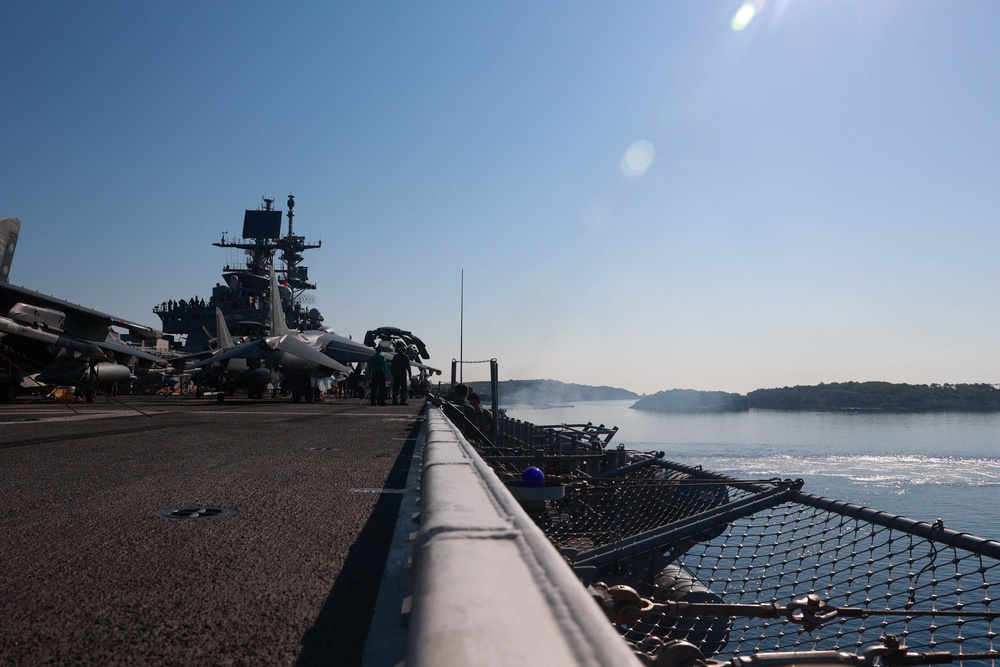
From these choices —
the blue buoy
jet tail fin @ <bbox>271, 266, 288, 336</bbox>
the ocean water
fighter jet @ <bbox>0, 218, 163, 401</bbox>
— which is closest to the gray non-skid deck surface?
the blue buoy

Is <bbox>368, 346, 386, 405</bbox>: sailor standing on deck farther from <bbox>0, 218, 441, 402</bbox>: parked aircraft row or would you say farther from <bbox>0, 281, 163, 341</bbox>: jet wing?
<bbox>0, 281, 163, 341</bbox>: jet wing

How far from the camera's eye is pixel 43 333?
19688 mm

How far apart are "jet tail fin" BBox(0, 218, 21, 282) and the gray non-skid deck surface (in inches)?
751

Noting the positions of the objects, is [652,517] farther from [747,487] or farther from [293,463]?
[293,463]

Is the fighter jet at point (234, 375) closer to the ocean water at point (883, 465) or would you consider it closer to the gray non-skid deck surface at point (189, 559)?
the gray non-skid deck surface at point (189, 559)

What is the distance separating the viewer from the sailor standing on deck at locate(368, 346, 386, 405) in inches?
968

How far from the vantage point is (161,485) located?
5.38m

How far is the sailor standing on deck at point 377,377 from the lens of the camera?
2459cm

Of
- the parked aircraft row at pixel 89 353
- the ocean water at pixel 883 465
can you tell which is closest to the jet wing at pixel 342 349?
the parked aircraft row at pixel 89 353

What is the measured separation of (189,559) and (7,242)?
2479 centimetres

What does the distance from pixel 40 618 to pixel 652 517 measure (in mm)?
6165

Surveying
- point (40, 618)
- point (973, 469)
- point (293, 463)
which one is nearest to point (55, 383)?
point (293, 463)

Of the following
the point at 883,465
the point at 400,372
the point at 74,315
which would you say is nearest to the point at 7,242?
the point at 74,315

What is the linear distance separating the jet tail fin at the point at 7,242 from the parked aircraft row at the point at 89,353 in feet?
0.11
